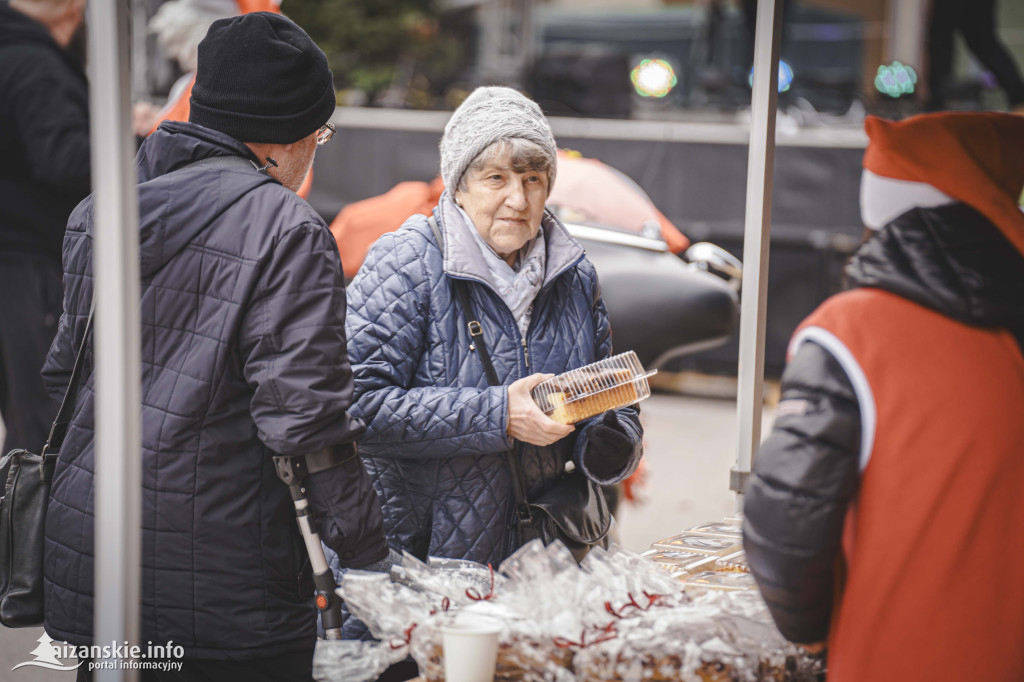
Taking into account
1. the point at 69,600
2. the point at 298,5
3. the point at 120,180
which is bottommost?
the point at 69,600

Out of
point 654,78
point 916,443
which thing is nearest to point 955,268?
point 916,443

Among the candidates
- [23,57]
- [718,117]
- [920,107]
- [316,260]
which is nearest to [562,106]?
[718,117]

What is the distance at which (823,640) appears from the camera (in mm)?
1561

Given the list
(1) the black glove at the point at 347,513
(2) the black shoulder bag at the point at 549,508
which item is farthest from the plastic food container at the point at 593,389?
(1) the black glove at the point at 347,513

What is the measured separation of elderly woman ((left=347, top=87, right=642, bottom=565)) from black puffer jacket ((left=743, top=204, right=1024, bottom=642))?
0.72 metres

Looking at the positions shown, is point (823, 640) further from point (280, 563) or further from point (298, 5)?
point (298, 5)

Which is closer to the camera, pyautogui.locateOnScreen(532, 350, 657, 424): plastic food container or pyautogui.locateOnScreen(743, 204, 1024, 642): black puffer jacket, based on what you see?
pyautogui.locateOnScreen(743, 204, 1024, 642): black puffer jacket

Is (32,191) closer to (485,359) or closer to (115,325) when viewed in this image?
(485,359)

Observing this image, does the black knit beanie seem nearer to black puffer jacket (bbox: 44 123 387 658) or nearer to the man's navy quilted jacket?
black puffer jacket (bbox: 44 123 387 658)

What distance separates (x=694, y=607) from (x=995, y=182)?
838 millimetres

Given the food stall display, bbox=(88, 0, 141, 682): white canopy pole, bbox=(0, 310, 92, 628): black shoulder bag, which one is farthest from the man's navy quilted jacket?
bbox=(88, 0, 141, 682): white canopy pole

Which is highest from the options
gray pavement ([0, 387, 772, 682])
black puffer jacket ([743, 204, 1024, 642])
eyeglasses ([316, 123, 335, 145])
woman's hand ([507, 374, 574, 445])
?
eyeglasses ([316, 123, 335, 145])

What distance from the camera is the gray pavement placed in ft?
11.7

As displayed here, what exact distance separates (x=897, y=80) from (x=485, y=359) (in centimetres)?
884
